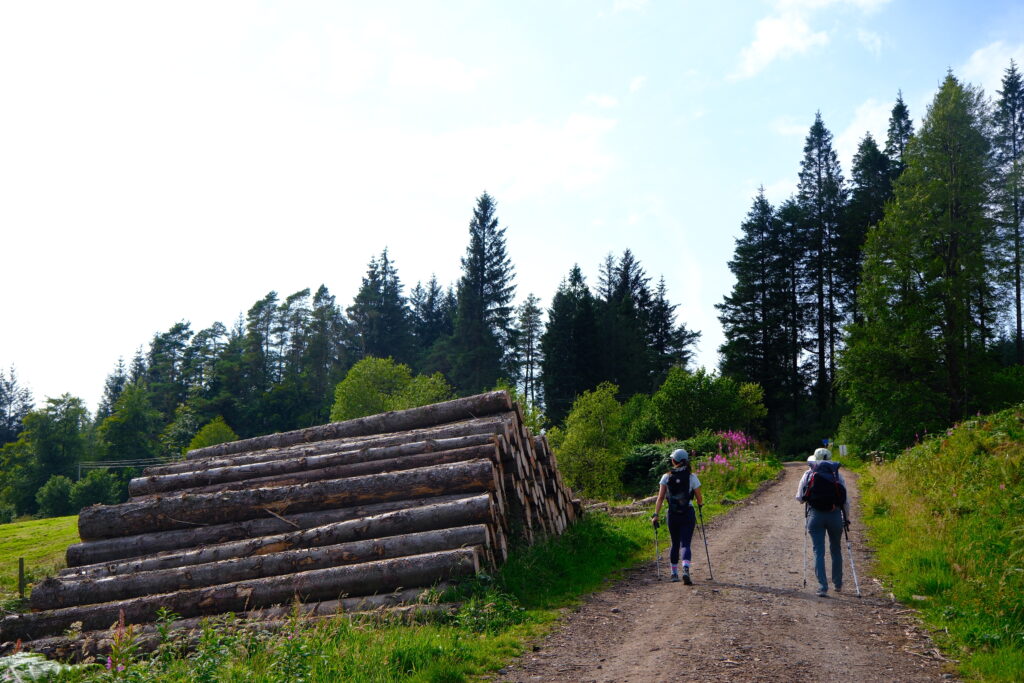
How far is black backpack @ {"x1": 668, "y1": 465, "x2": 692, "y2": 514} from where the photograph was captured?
993 centimetres

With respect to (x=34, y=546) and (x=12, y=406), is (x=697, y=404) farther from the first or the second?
(x=12, y=406)

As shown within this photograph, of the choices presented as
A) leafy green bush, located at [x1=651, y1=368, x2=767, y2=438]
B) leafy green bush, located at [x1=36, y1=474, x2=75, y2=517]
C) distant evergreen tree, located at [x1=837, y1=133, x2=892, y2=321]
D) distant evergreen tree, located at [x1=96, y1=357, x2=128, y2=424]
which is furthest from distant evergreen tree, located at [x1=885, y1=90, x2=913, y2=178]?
distant evergreen tree, located at [x1=96, y1=357, x2=128, y2=424]

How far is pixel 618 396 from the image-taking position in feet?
192

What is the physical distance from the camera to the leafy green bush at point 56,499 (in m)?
62.0

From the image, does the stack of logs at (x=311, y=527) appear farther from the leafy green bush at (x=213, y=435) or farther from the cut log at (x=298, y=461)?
the leafy green bush at (x=213, y=435)

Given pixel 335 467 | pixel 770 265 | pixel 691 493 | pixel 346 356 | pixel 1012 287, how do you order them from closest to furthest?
pixel 691 493
pixel 335 467
pixel 1012 287
pixel 770 265
pixel 346 356

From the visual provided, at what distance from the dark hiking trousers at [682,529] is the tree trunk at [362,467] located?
9.94 ft

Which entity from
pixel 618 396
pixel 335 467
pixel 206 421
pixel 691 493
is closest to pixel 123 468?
pixel 206 421

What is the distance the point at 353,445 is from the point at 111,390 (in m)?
116

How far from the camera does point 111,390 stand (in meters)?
110

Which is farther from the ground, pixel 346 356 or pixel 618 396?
pixel 346 356

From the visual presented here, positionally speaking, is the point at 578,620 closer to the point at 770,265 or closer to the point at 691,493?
the point at 691,493

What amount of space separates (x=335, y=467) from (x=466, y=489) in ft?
9.44

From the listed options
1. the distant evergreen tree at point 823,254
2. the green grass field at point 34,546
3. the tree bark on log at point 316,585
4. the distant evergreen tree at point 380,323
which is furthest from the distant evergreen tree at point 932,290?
the distant evergreen tree at point 380,323
